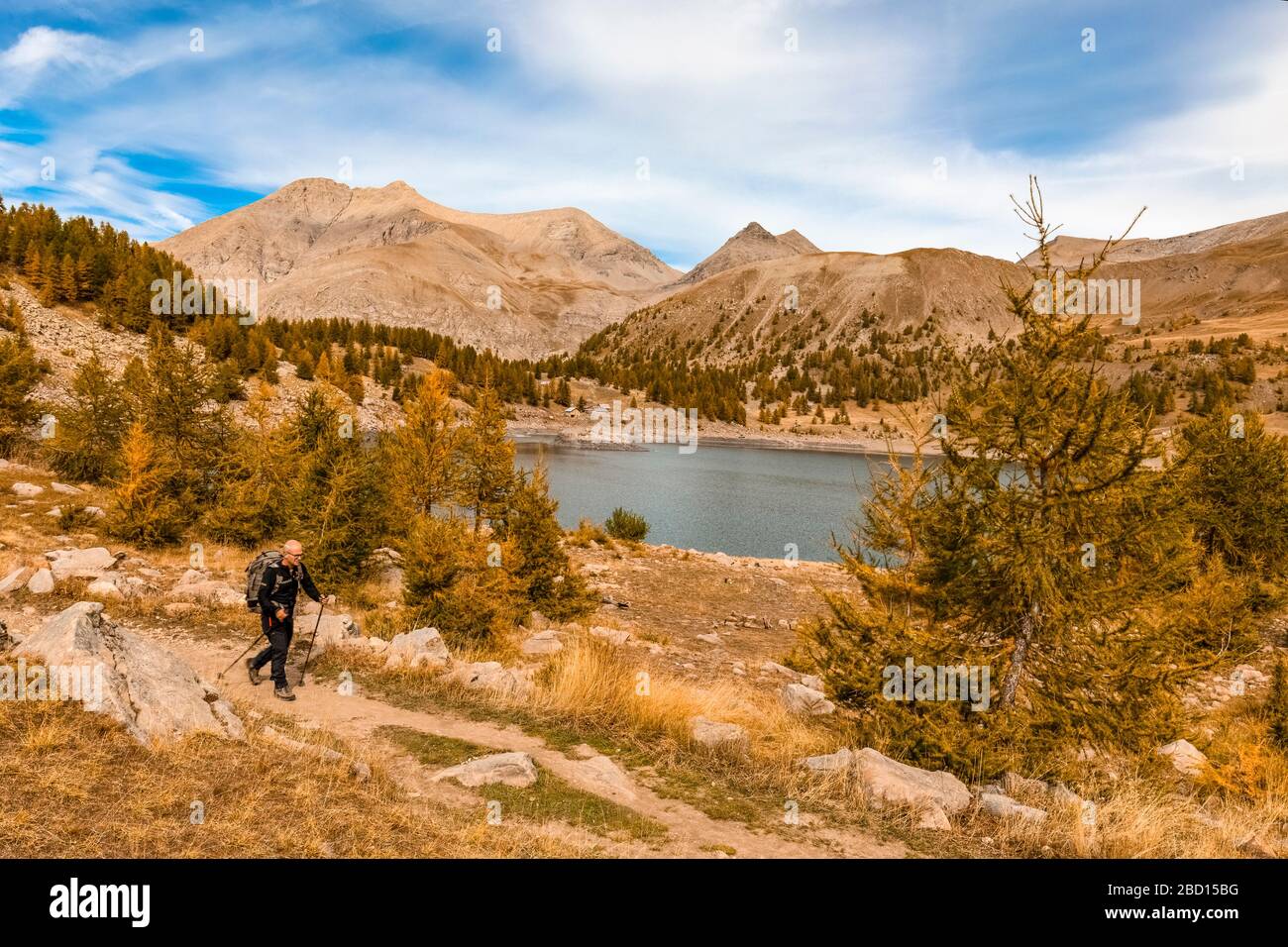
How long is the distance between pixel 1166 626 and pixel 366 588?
17.4 metres

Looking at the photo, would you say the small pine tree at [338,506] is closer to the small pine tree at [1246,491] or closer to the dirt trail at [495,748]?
the dirt trail at [495,748]

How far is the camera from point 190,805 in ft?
18.8

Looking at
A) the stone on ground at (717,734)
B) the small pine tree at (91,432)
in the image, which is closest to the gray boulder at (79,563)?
the small pine tree at (91,432)

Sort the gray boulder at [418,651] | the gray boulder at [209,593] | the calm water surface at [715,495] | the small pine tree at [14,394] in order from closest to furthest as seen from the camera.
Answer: the gray boulder at [418,651] < the gray boulder at [209,593] < the small pine tree at [14,394] < the calm water surface at [715,495]

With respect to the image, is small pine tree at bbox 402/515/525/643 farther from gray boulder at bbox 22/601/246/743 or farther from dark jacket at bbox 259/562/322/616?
gray boulder at bbox 22/601/246/743

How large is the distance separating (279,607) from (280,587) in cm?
34

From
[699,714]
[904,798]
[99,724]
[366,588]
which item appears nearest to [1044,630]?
[904,798]

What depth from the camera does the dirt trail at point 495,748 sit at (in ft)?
21.3

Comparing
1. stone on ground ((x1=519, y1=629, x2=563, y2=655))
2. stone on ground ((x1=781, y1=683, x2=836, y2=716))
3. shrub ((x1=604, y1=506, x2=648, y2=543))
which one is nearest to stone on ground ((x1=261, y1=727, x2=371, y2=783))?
stone on ground ((x1=519, y1=629, x2=563, y2=655))

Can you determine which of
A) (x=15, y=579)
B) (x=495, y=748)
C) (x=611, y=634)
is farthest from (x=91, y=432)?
(x=495, y=748)

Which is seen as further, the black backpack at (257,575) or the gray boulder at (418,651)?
the gray boulder at (418,651)

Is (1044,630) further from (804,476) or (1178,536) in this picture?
(804,476)

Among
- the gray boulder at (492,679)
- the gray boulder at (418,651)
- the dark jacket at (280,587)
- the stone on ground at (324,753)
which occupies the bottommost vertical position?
the gray boulder at (492,679)
